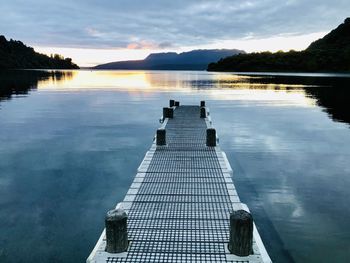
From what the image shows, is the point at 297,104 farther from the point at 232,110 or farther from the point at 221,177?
the point at 221,177

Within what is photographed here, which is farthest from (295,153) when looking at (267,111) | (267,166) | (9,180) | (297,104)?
(297,104)

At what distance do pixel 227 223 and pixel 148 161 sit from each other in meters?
7.91

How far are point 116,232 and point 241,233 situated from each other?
3.64m

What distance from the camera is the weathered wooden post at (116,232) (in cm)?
891

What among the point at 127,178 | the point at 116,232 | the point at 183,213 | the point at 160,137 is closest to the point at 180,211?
the point at 183,213

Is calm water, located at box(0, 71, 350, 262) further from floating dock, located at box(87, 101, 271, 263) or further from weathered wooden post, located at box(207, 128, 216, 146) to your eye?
weathered wooden post, located at box(207, 128, 216, 146)

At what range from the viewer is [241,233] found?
8.86 metres

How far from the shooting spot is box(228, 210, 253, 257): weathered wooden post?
8.76 meters

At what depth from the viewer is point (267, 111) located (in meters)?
49.0

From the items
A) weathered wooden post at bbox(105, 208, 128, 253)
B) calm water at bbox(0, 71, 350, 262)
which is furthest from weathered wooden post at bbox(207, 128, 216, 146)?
weathered wooden post at bbox(105, 208, 128, 253)

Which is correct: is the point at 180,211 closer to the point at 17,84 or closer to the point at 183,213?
the point at 183,213

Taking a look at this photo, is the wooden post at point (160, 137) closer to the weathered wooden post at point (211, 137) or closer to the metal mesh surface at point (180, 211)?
the metal mesh surface at point (180, 211)

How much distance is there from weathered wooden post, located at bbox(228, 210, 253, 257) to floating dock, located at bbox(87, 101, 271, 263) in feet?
0.09

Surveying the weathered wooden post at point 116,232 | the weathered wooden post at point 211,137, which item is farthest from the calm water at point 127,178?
the weathered wooden post at point 116,232
